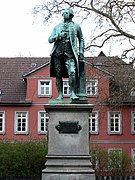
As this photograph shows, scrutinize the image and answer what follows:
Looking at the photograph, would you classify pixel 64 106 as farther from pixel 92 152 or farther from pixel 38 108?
pixel 38 108

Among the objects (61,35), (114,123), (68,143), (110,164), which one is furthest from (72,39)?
(114,123)

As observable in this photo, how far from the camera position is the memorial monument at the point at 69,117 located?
32.6 ft

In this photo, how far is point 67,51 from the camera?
1064cm

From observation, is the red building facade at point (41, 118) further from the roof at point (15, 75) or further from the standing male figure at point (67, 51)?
the standing male figure at point (67, 51)

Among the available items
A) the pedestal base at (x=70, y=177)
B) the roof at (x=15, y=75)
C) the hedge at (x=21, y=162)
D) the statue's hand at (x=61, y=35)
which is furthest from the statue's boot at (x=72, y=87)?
the roof at (x=15, y=75)

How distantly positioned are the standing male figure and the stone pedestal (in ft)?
1.42

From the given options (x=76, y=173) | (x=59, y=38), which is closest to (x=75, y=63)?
(x=59, y=38)

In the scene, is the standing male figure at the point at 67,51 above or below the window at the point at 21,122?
above

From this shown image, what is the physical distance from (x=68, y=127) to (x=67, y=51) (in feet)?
5.50

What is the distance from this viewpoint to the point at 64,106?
10148mm

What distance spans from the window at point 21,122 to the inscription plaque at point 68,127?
89.3 feet

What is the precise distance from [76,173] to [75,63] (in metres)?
2.35

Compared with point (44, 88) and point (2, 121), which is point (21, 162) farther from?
point (44, 88)

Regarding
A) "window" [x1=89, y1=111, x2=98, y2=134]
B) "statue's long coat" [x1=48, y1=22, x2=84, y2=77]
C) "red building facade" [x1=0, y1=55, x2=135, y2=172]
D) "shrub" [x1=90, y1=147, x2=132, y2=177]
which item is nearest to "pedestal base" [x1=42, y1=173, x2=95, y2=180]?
"statue's long coat" [x1=48, y1=22, x2=84, y2=77]
